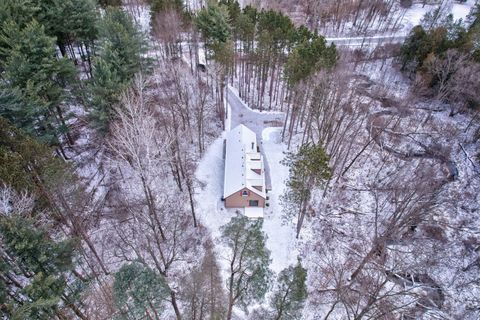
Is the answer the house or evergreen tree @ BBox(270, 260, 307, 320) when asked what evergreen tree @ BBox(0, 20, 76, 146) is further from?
evergreen tree @ BBox(270, 260, 307, 320)

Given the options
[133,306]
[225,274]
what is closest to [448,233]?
[225,274]

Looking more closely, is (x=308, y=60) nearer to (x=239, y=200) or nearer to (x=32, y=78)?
(x=239, y=200)

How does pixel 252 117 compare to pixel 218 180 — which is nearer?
pixel 218 180

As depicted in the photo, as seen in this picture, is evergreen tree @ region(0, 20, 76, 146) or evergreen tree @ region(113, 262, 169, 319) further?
evergreen tree @ region(0, 20, 76, 146)

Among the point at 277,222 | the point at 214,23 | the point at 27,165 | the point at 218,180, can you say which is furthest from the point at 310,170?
the point at 214,23

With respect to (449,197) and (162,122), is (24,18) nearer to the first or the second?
(162,122)

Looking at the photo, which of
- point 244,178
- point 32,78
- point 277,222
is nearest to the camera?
point 32,78

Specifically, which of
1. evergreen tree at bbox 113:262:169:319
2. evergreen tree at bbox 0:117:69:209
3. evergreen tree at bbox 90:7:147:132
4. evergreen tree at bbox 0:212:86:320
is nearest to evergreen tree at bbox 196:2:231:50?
evergreen tree at bbox 90:7:147:132

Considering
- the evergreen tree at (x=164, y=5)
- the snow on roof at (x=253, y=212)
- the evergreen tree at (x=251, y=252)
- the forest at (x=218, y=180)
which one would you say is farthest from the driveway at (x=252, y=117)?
the evergreen tree at (x=251, y=252)
